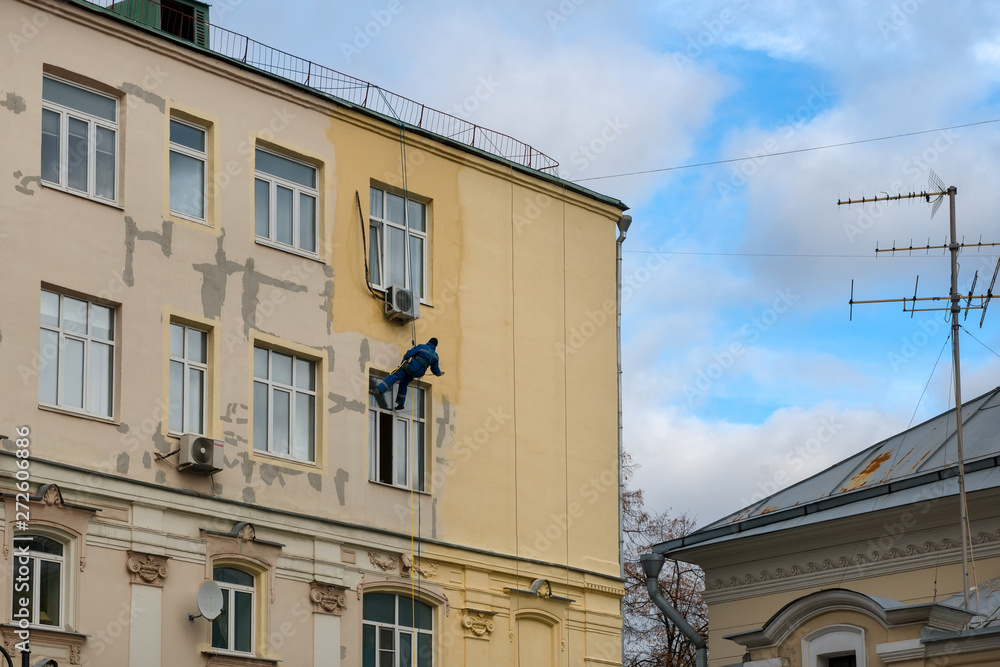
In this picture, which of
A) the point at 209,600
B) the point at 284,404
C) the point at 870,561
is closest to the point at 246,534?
the point at 209,600

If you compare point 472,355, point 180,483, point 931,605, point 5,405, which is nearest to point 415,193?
point 472,355

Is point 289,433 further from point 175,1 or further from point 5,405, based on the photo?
point 175,1

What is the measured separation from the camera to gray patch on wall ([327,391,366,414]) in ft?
87.2

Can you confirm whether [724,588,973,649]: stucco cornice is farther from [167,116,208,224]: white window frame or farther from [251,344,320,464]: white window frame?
[167,116,208,224]: white window frame

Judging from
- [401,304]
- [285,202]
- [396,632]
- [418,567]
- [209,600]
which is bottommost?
[396,632]

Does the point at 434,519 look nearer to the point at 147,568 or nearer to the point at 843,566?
the point at 147,568

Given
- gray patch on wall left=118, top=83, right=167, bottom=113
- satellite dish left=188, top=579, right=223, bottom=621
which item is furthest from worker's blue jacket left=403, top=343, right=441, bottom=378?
gray patch on wall left=118, top=83, right=167, bottom=113

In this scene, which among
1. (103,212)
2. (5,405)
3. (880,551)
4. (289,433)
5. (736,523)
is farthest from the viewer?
(736,523)

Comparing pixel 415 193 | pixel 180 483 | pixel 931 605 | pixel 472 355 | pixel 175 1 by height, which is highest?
pixel 175 1

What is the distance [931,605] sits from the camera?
22.4 metres

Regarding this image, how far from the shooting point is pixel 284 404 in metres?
26.1

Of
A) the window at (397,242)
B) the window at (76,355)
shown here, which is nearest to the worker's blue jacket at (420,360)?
the window at (397,242)

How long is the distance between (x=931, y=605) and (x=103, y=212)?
530 inches

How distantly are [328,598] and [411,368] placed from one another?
412 centimetres
